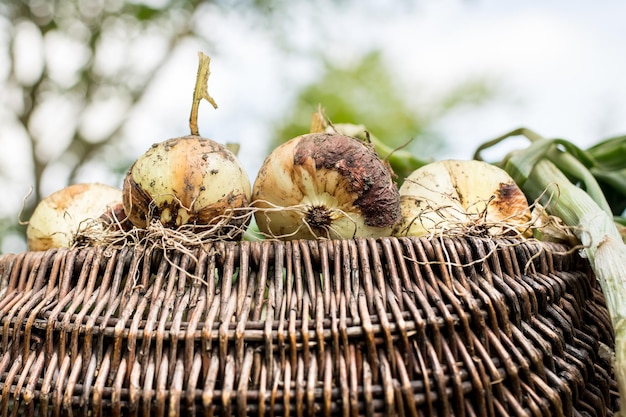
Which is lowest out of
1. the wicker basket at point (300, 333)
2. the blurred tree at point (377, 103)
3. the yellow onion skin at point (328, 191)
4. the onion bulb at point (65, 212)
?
the wicker basket at point (300, 333)

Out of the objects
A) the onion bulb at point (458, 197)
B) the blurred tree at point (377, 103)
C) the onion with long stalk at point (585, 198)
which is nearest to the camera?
the onion with long stalk at point (585, 198)

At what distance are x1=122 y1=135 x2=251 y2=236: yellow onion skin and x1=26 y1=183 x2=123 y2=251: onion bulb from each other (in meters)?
0.16

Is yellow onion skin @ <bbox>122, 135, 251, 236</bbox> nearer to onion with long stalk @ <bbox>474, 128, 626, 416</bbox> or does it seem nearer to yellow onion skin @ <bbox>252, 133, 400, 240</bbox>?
yellow onion skin @ <bbox>252, 133, 400, 240</bbox>

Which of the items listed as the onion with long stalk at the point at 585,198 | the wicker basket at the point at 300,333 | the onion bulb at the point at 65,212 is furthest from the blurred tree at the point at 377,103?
the wicker basket at the point at 300,333

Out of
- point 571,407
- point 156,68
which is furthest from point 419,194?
point 156,68

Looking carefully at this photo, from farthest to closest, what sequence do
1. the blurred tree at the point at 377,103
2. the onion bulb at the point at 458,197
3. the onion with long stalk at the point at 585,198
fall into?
the blurred tree at the point at 377,103 < the onion bulb at the point at 458,197 < the onion with long stalk at the point at 585,198

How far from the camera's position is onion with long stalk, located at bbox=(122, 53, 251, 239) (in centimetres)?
69

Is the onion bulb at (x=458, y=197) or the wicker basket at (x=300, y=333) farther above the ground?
the onion bulb at (x=458, y=197)

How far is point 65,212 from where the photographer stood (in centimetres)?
84

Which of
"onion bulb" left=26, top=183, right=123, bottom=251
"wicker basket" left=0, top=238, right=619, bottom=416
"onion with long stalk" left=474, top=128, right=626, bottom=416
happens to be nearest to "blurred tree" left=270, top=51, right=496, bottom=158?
"onion with long stalk" left=474, top=128, right=626, bottom=416

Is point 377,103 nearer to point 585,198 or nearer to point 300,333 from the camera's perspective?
point 585,198

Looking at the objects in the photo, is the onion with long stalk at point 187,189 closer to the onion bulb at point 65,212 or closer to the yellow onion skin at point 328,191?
the yellow onion skin at point 328,191

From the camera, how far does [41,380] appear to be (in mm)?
565

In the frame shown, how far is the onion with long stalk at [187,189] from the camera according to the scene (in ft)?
2.25
